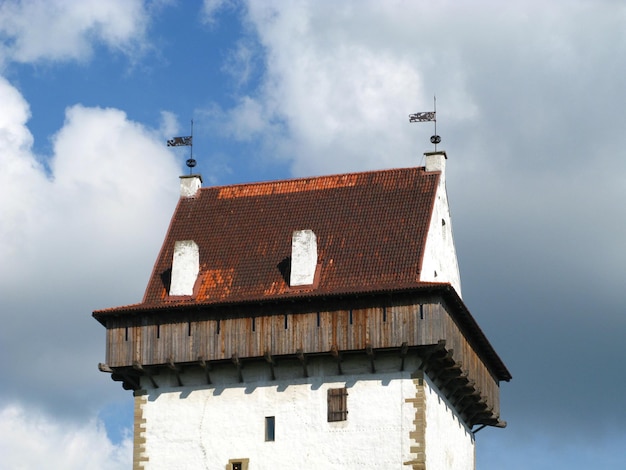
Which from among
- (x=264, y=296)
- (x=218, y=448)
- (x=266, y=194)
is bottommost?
(x=218, y=448)

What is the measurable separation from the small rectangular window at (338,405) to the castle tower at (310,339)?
5 cm

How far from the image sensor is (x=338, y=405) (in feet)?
224

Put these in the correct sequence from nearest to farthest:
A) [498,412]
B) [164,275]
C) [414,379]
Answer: [414,379]
[164,275]
[498,412]

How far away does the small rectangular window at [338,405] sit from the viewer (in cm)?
6806

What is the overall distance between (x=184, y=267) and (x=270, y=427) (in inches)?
259

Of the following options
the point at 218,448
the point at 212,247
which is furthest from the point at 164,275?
the point at 218,448

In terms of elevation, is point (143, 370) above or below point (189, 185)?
below

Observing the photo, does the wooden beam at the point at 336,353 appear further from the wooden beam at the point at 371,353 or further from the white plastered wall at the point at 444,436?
the white plastered wall at the point at 444,436

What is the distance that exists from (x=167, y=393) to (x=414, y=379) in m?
8.82

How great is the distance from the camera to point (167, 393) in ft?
231

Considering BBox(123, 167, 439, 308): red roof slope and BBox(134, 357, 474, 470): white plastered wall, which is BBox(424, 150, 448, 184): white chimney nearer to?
BBox(123, 167, 439, 308): red roof slope

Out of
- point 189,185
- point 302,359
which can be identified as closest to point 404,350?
point 302,359

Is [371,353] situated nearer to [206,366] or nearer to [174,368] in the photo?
[206,366]

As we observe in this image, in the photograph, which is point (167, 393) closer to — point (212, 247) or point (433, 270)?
point (212, 247)
